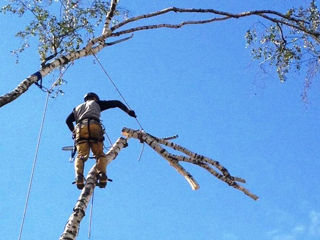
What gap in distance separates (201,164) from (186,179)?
1.56 feet

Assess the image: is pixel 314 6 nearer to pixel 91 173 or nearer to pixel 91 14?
pixel 91 14

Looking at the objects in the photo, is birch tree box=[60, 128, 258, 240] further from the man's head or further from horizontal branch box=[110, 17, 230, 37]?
horizontal branch box=[110, 17, 230, 37]

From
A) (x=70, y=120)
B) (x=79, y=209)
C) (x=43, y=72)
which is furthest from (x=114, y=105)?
(x=79, y=209)

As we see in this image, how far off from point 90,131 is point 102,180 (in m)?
1.13

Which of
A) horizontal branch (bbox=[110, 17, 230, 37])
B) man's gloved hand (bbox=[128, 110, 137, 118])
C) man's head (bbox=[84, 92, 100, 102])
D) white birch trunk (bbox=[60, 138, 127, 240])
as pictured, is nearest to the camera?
white birch trunk (bbox=[60, 138, 127, 240])

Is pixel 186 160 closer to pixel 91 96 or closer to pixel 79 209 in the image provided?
pixel 91 96

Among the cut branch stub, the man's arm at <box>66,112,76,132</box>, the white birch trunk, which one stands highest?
the man's arm at <box>66,112,76,132</box>

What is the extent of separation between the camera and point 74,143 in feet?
27.9

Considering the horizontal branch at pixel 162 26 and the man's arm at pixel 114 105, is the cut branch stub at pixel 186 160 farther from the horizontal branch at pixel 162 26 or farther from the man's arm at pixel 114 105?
the horizontal branch at pixel 162 26

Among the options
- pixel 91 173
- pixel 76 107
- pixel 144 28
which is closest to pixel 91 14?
pixel 144 28

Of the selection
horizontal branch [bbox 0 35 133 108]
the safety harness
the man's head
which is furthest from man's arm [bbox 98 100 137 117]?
horizontal branch [bbox 0 35 133 108]

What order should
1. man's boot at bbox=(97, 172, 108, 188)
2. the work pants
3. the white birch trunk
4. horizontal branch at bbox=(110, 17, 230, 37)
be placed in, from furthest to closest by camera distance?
horizontal branch at bbox=(110, 17, 230, 37) < the work pants < man's boot at bbox=(97, 172, 108, 188) < the white birch trunk

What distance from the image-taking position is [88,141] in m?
8.17

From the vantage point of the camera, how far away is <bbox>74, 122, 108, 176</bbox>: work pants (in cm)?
790
